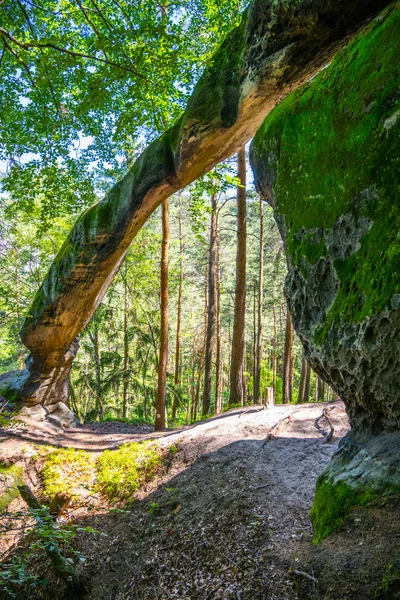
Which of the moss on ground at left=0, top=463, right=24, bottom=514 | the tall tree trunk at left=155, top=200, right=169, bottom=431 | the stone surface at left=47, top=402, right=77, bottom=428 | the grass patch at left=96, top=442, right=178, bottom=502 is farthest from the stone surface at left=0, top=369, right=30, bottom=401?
the tall tree trunk at left=155, top=200, right=169, bottom=431

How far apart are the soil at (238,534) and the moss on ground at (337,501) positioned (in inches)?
3.1

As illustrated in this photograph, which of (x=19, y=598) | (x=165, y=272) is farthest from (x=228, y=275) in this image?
(x=19, y=598)

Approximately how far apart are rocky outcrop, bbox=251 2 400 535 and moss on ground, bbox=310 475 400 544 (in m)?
0.01

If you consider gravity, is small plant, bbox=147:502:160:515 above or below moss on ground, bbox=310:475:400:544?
below

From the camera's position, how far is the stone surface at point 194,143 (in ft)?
15.9

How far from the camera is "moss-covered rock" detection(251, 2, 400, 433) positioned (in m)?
2.94

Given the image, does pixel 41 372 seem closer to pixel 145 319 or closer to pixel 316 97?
pixel 145 319

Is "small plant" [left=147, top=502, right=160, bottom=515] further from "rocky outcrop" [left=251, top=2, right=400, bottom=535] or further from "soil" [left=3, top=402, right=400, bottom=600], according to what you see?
"rocky outcrop" [left=251, top=2, right=400, bottom=535]

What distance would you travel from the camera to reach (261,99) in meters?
5.73

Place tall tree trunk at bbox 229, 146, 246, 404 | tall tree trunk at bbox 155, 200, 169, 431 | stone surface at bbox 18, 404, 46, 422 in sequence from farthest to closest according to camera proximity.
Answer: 1. tall tree trunk at bbox 229, 146, 246, 404
2. tall tree trunk at bbox 155, 200, 169, 431
3. stone surface at bbox 18, 404, 46, 422

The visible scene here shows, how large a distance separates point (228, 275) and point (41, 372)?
19.1 metres

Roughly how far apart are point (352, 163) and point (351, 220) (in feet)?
1.79

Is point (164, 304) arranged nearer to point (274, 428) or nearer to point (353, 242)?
point (274, 428)

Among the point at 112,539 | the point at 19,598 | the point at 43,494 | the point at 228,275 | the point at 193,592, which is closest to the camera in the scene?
the point at 193,592
